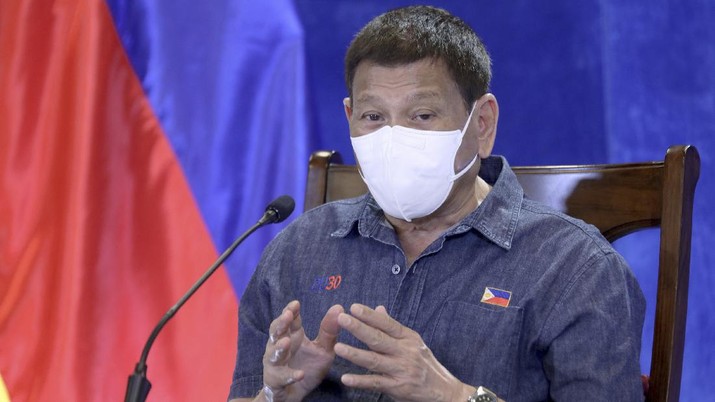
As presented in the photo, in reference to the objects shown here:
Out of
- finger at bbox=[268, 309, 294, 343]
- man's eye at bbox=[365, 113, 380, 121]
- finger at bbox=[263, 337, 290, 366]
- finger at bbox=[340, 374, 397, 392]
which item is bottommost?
finger at bbox=[340, 374, 397, 392]

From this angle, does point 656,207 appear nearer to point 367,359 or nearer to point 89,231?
point 367,359

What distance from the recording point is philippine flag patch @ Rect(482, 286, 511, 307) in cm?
143

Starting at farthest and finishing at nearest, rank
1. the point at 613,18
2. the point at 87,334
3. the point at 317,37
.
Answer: the point at 317,37 < the point at 87,334 < the point at 613,18

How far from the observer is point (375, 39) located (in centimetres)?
155

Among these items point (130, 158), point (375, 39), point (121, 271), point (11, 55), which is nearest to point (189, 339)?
point (121, 271)

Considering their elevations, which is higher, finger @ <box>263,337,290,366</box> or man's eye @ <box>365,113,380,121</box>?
man's eye @ <box>365,113,380,121</box>

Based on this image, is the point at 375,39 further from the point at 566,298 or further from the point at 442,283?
the point at 566,298

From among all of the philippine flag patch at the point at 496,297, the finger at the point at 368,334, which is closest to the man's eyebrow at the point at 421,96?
the philippine flag patch at the point at 496,297

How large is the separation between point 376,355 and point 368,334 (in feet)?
0.11

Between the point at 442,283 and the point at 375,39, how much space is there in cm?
45

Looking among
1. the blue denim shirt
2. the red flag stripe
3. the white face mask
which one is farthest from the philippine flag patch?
the red flag stripe

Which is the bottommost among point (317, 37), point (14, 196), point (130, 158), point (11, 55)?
point (14, 196)

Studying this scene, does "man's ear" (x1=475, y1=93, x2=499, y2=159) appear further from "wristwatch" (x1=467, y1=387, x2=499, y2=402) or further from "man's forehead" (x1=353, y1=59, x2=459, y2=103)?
"wristwatch" (x1=467, y1=387, x2=499, y2=402)

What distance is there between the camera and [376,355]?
1.21m
